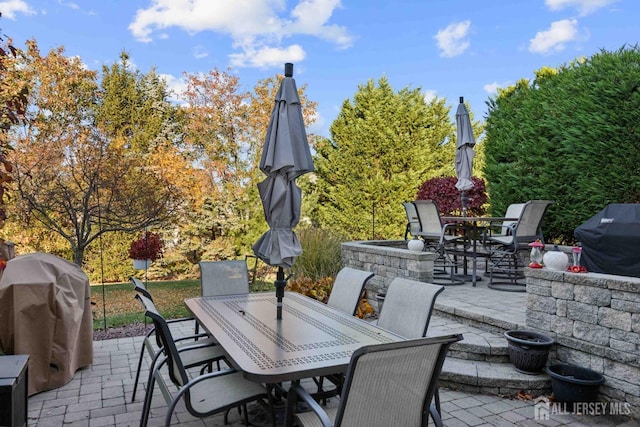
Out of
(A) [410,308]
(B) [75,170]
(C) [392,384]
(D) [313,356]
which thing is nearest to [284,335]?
(D) [313,356]

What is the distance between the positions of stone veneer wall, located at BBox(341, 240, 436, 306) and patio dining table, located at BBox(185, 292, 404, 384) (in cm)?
184

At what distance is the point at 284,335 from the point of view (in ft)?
8.16

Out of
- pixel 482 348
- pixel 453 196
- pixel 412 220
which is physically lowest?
pixel 482 348

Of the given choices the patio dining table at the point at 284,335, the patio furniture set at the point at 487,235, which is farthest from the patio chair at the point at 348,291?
the patio furniture set at the point at 487,235

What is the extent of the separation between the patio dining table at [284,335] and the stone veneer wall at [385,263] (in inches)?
72.4

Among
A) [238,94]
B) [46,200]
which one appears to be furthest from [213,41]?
[46,200]

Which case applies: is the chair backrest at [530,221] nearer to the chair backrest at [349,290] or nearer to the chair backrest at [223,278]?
the chair backrest at [349,290]

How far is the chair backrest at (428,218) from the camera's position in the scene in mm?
5652

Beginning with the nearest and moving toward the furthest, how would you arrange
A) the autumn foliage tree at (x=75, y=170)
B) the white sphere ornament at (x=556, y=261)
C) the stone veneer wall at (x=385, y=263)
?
the white sphere ornament at (x=556, y=261) → the stone veneer wall at (x=385, y=263) → the autumn foliage tree at (x=75, y=170)

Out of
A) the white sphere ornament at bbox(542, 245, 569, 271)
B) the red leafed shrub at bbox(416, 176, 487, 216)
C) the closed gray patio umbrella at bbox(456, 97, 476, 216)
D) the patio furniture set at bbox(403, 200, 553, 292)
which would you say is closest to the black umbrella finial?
the white sphere ornament at bbox(542, 245, 569, 271)

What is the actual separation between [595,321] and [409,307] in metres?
1.38

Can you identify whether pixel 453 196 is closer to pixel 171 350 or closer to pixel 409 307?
pixel 409 307

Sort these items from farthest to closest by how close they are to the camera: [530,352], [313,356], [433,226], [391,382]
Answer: [433,226] → [530,352] → [313,356] → [391,382]

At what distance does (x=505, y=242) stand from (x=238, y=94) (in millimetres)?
10577
